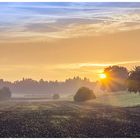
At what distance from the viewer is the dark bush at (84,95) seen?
22.1m

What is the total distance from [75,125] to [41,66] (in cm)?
171

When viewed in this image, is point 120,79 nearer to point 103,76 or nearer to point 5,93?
point 103,76

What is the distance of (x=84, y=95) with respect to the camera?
22.1 metres

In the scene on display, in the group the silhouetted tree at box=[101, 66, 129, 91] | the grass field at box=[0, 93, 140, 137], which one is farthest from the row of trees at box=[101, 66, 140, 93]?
the grass field at box=[0, 93, 140, 137]

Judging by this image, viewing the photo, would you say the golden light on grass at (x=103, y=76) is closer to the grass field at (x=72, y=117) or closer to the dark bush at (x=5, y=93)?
the grass field at (x=72, y=117)

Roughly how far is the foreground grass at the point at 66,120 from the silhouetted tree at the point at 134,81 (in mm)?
463

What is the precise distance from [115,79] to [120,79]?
0.13m

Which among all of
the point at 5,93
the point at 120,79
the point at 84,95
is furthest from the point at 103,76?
the point at 5,93

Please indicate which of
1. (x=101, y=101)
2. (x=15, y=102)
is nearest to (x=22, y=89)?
(x=15, y=102)

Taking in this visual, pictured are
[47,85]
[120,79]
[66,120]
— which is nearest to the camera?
[66,120]

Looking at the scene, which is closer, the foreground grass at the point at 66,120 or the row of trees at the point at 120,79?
the foreground grass at the point at 66,120

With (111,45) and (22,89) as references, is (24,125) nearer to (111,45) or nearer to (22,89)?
(22,89)

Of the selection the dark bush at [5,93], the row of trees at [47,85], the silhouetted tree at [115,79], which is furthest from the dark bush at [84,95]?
the dark bush at [5,93]

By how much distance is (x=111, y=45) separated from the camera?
2222cm
